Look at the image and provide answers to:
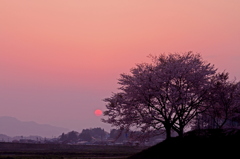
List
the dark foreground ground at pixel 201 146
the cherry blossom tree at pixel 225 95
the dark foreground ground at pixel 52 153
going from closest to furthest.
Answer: the dark foreground ground at pixel 201 146 → the cherry blossom tree at pixel 225 95 → the dark foreground ground at pixel 52 153

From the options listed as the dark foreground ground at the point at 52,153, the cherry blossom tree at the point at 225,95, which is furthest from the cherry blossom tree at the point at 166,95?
the dark foreground ground at the point at 52,153

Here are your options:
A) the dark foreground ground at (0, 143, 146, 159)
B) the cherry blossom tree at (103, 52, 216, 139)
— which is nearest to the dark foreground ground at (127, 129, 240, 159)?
the cherry blossom tree at (103, 52, 216, 139)

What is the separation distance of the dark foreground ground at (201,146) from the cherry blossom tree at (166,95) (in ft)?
12.7

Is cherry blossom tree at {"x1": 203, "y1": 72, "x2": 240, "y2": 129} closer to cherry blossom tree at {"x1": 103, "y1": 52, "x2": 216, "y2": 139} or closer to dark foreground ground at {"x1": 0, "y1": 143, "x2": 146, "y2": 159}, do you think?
cherry blossom tree at {"x1": 103, "y1": 52, "x2": 216, "y2": 139}

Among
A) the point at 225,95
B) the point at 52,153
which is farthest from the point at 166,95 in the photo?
the point at 52,153

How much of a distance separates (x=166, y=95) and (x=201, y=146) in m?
10.2

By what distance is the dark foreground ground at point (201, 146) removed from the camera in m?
35.8

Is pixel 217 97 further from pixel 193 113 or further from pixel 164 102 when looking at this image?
pixel 164 102

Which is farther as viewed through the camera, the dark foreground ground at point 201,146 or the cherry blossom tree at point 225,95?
the cherry blossom tree at point 225,95

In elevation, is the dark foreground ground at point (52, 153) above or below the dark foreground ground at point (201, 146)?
below

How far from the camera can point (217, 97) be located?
4650cm

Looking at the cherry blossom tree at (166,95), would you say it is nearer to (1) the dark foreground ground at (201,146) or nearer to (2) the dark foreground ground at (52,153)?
(1) the dark foreground ground at (201,146)

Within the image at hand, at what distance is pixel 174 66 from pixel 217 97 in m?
7.87

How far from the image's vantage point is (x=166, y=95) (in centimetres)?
4631
